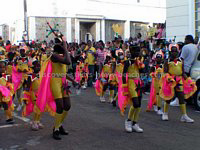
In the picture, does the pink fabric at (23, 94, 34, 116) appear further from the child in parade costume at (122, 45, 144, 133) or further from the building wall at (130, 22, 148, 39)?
the building wall at (130, 22, 148, 39)

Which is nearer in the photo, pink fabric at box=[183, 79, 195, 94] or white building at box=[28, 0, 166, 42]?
pink fabric at box=[183, 79, 195, 94]

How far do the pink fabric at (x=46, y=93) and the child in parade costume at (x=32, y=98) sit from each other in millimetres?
Answer: 578

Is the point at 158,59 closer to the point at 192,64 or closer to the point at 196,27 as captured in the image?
the point at 192,64

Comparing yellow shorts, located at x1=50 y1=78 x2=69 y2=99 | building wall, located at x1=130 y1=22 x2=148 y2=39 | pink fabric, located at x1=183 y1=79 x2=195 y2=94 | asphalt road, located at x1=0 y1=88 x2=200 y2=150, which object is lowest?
asphalt road, located at x1=0 y1=88 x2=200 y2=150

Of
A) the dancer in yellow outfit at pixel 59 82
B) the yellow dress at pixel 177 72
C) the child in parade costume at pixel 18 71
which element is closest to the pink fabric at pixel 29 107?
the dancer in yellow outfit at pixel 59 82

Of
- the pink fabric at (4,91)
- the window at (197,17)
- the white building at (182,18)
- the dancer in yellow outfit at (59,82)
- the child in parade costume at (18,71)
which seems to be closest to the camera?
the dancer in yellow outfit at (59,82)

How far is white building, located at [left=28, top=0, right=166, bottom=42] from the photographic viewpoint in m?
26.9

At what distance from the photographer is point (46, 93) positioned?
656 cm

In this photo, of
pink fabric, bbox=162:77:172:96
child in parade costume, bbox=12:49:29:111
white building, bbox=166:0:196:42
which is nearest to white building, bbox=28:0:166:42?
white building, bbox=166:0:196:42

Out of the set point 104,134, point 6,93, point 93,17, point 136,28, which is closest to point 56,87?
point 104,134

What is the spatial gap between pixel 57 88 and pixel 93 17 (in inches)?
929

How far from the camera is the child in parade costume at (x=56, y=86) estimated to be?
6398 mm

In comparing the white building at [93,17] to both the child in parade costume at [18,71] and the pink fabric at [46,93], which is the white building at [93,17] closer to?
the child in parade costume at [18,71]

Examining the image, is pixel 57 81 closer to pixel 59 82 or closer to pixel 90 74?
pixel 59 82
